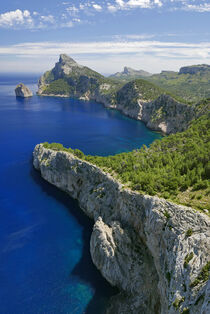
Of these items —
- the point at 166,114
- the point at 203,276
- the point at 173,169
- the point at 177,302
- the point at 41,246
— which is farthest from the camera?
the point at 166,114

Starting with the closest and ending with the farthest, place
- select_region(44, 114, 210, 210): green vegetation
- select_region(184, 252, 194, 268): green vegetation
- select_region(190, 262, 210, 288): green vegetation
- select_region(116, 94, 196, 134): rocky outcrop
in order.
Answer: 1. select_region(190, 262, 210, 288): green vegetation
2. select_region(184, 252, 194, 268): green vegetation
3. select_region(44, 114, 210, 210): green vegetation
4. select_region(116, 94, 196, 134): rocky outcrop

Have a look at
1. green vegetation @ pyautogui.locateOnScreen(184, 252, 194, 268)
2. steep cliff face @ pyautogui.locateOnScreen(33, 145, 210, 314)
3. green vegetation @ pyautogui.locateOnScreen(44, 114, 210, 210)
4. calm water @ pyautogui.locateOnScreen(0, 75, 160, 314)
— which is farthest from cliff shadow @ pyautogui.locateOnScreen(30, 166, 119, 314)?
green vegetation @ pyautogui.locateOnScreen(184, 252, 194, 268)

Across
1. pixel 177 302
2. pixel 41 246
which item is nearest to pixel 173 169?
pixel 177 302

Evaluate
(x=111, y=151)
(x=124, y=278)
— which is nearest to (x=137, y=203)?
(x=124, y=278)

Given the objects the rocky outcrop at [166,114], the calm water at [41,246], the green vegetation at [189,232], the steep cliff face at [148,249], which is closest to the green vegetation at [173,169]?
the steep cliff face at [148,249]

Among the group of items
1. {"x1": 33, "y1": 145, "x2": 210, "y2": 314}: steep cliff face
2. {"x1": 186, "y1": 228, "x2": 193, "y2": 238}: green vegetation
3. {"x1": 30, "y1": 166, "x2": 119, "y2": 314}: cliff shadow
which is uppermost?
{"x1": 186, "y1": 228, "x2": 193, "y2": 238}: green vegetation

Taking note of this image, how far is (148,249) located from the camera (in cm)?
3400

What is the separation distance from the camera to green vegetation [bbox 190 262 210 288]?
20303 mm

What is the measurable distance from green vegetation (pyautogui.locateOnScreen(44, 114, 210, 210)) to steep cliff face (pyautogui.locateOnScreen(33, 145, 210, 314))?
262cm

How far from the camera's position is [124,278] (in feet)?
109

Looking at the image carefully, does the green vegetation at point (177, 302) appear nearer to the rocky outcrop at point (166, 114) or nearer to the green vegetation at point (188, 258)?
the green vegetation at point (188, 258)

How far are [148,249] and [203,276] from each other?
14.2 metres

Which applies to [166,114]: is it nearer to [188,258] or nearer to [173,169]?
[173,169]

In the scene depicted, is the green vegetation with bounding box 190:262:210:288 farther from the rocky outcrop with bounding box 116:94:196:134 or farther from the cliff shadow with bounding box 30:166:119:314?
the rocky outcrop with bounding box 116:94:196:134
